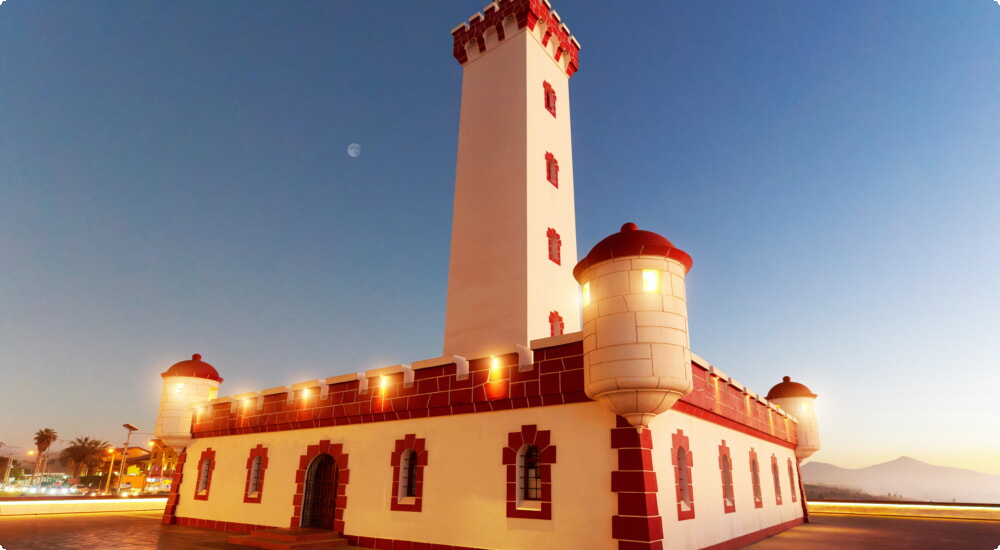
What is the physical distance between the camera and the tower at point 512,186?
65.2 feet

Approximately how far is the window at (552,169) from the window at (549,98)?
256 cm

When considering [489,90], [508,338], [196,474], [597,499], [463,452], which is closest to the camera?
[597,499]

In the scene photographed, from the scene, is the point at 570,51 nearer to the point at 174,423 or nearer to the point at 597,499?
the point at 597,499

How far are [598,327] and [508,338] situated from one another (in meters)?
7.24

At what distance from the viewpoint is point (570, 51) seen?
26.7 metres

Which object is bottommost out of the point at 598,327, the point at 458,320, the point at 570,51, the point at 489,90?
the point at 598,327

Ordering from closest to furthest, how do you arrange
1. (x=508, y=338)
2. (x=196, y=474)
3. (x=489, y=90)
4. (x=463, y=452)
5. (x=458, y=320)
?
1. (x=463, y=452)
2. (x=508, y=338)
3. (x=458, y=320)
4. (x=196, y=474)
5. (x=489, y=90)

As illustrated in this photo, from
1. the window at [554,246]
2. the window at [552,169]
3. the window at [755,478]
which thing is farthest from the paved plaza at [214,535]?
the window at [552,169]

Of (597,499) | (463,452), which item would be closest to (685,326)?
(597,499)

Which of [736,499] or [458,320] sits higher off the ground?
[458,320]

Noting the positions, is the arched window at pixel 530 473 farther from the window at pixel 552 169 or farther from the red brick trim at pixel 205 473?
the red brick trim at pixel 205 473

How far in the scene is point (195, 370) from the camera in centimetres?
2447

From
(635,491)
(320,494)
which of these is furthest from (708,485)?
(320,494)

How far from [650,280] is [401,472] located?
8.95 meters
